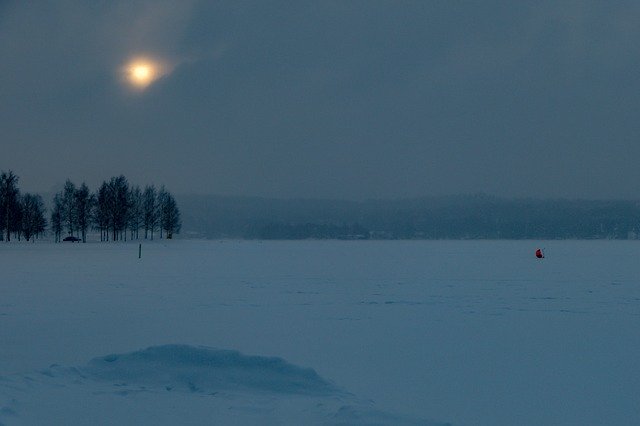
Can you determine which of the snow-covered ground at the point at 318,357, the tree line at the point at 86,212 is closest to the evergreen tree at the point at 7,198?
the tree line at the point at 86,212

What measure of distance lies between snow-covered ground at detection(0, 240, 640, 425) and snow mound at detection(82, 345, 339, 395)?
0.8 inches

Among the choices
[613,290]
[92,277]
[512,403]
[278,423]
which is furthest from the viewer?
[92,277]

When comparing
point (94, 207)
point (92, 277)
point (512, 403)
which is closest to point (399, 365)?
point (512, 403)


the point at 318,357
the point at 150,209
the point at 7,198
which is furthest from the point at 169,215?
the point at 318,357

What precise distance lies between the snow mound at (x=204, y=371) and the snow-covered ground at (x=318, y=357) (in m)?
0.02

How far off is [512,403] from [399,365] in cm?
185

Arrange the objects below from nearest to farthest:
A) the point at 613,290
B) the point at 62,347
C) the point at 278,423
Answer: the point at 278,423, the point at 62,347, the point at 613,290

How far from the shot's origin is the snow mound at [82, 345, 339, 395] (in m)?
6.21

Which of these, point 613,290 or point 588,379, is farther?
point 613,290

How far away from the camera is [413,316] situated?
37.7 ft

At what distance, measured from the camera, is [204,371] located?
6676 millimetres

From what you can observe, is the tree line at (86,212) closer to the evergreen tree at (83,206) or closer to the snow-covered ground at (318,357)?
the evergreen tree at (83,206)

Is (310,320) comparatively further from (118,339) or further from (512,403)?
(512,403)

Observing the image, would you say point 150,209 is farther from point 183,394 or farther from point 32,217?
point 183,394
